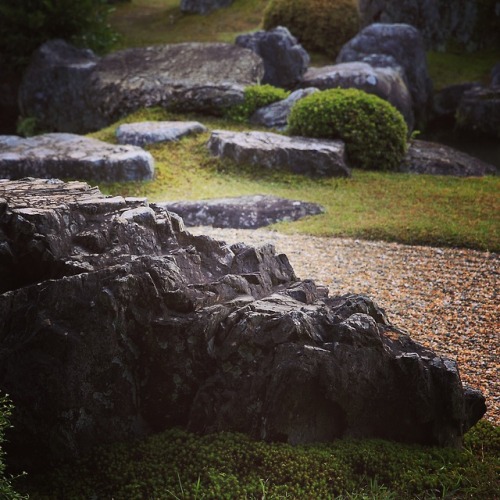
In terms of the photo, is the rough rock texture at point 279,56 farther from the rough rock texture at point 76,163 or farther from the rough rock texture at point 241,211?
the rough rock texture at point 241,211

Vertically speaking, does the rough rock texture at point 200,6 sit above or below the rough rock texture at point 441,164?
above

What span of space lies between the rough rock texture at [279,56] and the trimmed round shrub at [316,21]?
200 inches

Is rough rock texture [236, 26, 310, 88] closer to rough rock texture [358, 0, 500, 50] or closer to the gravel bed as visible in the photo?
rough rock texture [358, 0, 500, 50]

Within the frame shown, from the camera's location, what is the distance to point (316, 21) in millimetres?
23125

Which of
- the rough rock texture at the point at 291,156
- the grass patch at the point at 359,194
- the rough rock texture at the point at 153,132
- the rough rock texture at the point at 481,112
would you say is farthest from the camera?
the rough rock texture at the point at 481,112

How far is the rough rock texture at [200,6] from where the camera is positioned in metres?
27.1

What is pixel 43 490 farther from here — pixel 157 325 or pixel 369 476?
pixel 369 476

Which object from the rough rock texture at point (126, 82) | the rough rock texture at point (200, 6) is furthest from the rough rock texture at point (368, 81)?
the rough rock texture at point (200, 6)

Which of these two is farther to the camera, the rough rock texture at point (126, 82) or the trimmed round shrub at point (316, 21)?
the trimmed round shrub at point (316, 21)

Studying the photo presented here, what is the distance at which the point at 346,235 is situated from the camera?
9.22m

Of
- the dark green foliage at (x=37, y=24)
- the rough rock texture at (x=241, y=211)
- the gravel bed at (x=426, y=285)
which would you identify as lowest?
the rough rock texture at (x=241, y=211)

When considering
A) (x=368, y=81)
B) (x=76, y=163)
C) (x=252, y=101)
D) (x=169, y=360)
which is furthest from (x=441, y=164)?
(x=169, y=360)

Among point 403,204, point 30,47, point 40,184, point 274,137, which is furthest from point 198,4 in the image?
point 40,184

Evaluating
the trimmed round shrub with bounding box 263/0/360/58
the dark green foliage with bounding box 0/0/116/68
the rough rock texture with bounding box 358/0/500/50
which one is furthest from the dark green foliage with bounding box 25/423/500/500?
the rough rock texture with bounding box 358/0/500/50
